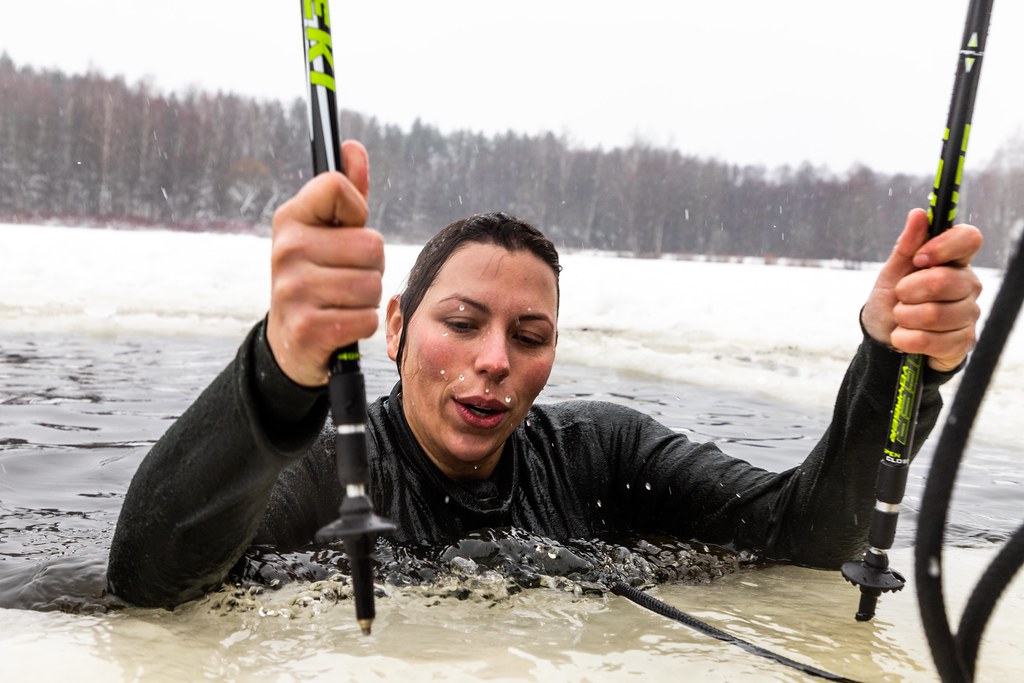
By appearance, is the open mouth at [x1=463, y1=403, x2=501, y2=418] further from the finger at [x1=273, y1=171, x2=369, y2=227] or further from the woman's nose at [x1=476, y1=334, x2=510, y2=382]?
the finger at [x1=273, y1=171, x2=369, y2=227]

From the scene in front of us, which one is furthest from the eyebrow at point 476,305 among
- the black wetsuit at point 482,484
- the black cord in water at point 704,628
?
the black cord in water at point 704,628

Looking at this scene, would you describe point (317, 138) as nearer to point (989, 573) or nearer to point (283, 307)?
point (283, 307)

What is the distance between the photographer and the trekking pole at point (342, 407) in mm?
1277

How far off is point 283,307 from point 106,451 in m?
4.06

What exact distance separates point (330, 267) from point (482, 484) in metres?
1.55

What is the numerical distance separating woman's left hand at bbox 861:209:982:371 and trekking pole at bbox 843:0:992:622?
3 centimetres

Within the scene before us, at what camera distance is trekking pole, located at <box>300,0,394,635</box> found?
1277 mm

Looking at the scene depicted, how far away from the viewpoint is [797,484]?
9.10ft

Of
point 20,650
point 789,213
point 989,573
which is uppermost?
point 789,213

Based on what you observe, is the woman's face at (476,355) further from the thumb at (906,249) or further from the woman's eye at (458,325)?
the thumb at (906,249)

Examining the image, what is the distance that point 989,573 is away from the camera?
1363 mm

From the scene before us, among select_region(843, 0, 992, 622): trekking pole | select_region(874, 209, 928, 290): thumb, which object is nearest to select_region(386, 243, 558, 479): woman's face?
select_region(874, 209, 928, 290): thumb

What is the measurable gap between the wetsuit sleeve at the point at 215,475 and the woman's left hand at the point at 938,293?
1211 millimetres

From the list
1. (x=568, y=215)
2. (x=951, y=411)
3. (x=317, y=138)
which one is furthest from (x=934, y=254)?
(x=568, y=215)
